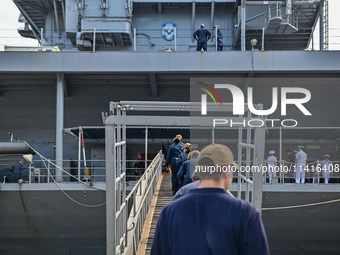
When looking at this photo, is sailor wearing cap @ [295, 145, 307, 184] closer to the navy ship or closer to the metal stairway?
the navy ship

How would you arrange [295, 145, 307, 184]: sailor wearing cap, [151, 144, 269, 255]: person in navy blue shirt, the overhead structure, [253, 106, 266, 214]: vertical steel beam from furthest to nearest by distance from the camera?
the overhead structure, [295, 145, 307, 184]: sailor wearing cap, [253, 106, 266, 214]: vertical steel beam, [151, 144, 269, 255]: person in navy blue shirt

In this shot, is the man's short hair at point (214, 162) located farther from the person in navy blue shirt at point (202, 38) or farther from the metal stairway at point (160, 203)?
the person in navy blue shirt at point (202, 38)

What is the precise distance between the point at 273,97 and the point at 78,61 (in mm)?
7686

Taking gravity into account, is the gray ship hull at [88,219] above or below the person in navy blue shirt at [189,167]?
below

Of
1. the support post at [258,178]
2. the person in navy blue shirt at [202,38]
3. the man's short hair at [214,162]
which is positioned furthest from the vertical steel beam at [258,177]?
the person in navy blue shirt at [202,38]

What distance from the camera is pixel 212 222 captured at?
2084mm

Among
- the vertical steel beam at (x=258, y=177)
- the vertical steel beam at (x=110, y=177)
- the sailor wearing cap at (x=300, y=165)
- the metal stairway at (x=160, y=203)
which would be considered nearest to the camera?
the vertical steel beam at (x=258, y=177)

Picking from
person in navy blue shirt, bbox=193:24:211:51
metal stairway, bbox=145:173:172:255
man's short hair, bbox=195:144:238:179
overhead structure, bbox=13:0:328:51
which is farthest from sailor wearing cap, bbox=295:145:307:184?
man's short hair, bbox=195:144:238:179

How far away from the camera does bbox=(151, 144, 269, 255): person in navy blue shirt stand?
2.05 metres

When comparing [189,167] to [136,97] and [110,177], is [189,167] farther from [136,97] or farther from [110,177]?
[136,97]

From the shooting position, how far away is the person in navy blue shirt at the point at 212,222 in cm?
205

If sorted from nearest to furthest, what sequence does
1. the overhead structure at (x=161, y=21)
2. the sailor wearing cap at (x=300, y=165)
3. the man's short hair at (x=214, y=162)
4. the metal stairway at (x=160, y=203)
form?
the man's short hair at (x=214, y=162) < the metal stairway at (x=160, y=203) < the sailor wearing cap at (x=300, y=165) < the overhead structure at (x=161, y=21)

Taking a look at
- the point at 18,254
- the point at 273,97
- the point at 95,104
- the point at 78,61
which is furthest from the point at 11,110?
the point at 273,97

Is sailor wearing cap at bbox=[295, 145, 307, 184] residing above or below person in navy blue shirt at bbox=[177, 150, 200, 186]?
below
